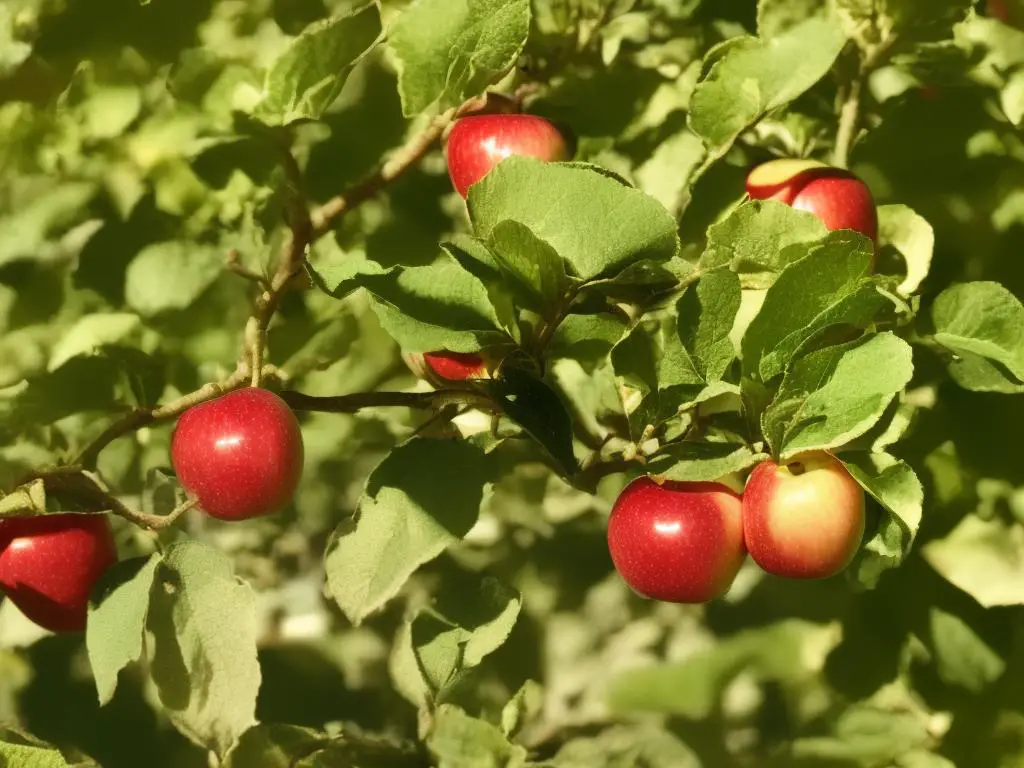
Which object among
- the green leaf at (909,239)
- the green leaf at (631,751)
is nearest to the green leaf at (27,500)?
the green leaf at (631,751)

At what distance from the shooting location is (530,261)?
0.43 metres

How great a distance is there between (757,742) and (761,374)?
39 cm

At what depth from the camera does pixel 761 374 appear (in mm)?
468

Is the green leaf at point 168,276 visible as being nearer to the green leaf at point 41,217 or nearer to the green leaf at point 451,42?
the green leaf at point 41,217

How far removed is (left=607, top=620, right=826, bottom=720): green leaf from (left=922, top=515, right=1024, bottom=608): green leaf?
11 cm

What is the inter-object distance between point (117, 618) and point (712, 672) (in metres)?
0.43

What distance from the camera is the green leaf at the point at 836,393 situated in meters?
0.44

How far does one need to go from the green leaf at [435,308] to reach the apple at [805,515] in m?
0.15

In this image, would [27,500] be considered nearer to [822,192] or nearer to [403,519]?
[403,519]

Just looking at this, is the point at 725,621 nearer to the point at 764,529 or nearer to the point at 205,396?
the point at 764,529

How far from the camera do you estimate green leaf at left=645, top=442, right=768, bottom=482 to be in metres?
0.47

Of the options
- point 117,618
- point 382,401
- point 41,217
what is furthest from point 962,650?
point 41,217

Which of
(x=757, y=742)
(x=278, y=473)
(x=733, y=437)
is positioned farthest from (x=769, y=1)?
(x=757, y=742)

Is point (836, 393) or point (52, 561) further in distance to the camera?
point (52, 561)
